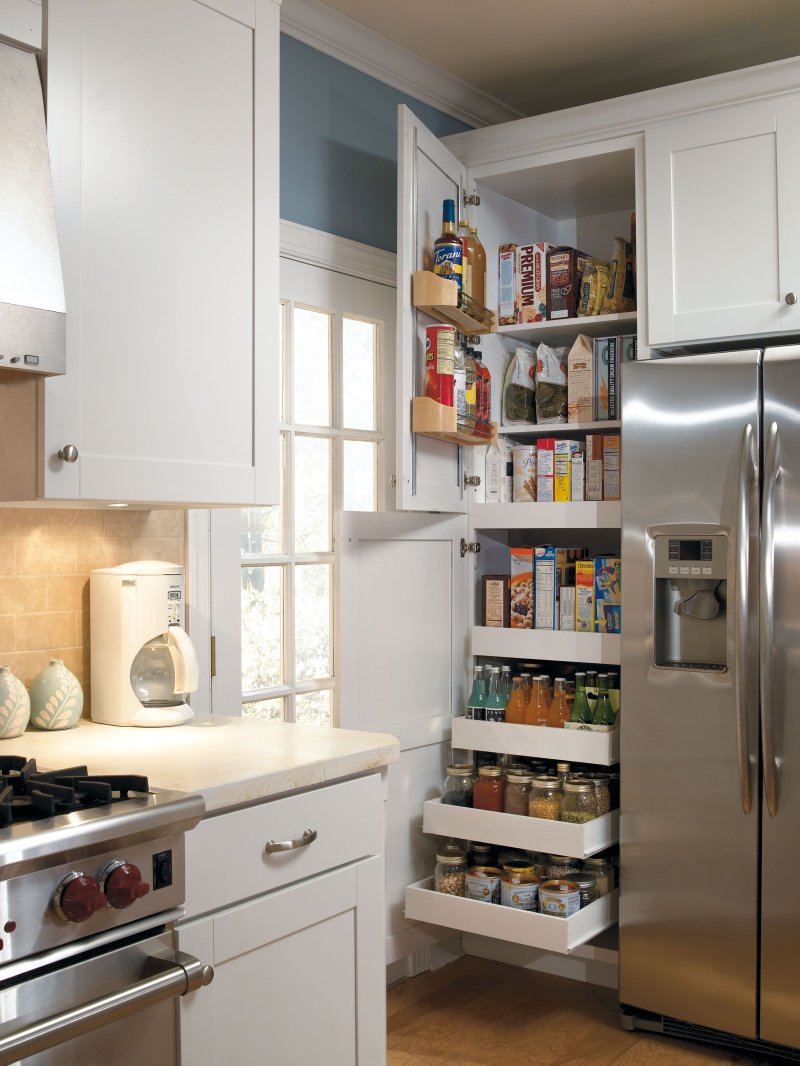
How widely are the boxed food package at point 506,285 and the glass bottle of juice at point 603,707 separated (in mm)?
1102

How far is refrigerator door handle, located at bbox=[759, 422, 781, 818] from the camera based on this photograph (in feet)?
8.35

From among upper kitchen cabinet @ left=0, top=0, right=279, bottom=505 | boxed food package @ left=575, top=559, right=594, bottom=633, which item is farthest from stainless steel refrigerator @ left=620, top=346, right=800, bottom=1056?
upper kitchen cabinet @ left=0, top=0, right=279, bottom=505

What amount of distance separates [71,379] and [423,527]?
4.85ft

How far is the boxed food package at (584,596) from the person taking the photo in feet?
9.86

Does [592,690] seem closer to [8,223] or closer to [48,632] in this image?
[48,632]

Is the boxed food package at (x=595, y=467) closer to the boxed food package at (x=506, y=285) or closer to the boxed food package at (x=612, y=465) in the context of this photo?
the boxed food package at (x=612, y=465)

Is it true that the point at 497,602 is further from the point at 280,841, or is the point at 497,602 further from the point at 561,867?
the point at 280,841

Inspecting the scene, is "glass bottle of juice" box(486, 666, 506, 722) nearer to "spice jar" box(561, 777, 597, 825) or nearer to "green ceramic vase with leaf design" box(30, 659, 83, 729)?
"spice jar" box(561, 777, 597, 825)

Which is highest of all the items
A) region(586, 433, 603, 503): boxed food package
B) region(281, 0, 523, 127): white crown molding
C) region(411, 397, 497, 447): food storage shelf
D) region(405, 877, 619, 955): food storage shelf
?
region(281, 0, 523, 127): white crown molding

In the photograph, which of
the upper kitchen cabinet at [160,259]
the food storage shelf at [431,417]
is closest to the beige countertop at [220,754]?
the upper kitchen cabinet at [160,259]

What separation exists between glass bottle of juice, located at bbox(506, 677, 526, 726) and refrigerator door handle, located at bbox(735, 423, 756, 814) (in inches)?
25.7

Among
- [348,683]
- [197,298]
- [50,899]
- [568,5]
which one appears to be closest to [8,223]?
[197,298]

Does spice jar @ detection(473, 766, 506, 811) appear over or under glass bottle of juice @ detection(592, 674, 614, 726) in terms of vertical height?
under

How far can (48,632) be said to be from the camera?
216 cm
